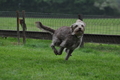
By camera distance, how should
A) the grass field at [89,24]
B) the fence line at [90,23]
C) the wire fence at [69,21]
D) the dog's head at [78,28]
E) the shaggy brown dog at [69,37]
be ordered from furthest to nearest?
1. the grass field at [89,24]
2. the wire fence at [69,21]
3. the fence line at [90,23]
4. the shaggy brown dog at [69,37]
5. the dog's head at [78,28]

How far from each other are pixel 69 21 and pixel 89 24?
1902 mm

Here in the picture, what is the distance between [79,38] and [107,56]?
7.96ft

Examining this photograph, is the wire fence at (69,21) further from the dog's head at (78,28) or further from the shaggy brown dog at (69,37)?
the dog's head at (78,28)

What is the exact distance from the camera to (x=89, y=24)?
51.1 feet

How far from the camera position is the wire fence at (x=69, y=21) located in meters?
14.2

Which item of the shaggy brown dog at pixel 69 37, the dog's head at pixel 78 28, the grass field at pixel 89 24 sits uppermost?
the dog's head at pixel 78 28

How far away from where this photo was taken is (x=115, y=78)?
269 inches

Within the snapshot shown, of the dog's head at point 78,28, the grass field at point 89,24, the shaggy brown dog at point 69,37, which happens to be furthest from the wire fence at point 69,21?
the dog's head at point 78,28

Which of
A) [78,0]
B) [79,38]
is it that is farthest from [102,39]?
[78,0]

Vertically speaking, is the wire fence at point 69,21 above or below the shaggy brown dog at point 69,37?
below

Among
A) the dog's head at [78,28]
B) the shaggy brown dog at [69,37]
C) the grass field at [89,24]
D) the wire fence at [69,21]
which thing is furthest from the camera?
the grass field at [89,24]

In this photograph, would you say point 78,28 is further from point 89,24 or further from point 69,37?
point 89,24

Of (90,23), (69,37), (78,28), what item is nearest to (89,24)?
(90,23)

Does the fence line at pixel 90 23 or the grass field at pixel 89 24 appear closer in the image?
the fence line at pixel 90 23
